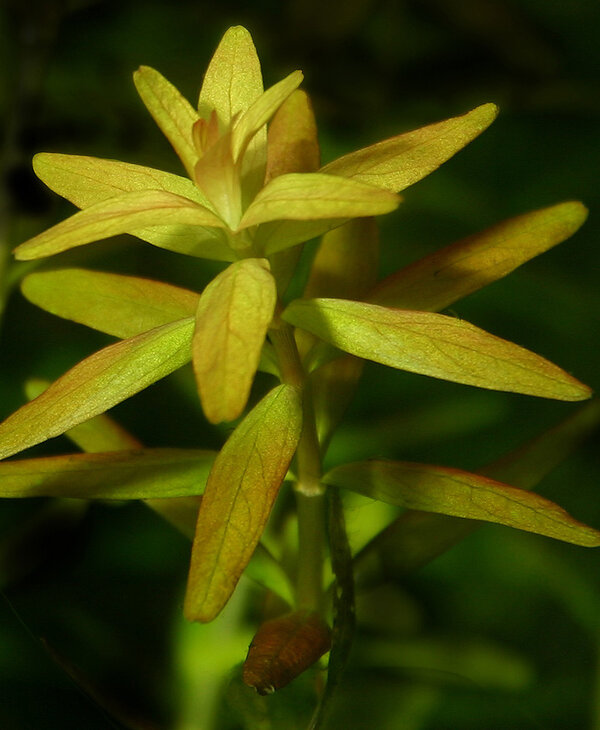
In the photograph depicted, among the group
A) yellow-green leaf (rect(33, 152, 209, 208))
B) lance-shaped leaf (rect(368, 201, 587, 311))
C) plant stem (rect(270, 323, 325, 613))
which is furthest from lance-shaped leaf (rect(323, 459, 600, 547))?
yellow-green leaf (rect(33, 152, 209, 208))

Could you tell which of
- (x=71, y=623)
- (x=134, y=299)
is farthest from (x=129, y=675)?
(x=134, y=299)

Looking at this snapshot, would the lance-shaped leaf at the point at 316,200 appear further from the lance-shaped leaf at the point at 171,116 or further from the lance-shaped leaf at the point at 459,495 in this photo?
the lance-shaped leaf at the point at 459,495

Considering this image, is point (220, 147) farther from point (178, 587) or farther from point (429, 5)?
point (429, 5)

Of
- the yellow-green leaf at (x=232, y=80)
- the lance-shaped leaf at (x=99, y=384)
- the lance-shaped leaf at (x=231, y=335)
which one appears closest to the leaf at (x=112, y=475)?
the lance-shaped leaf at (x=99, y=384)

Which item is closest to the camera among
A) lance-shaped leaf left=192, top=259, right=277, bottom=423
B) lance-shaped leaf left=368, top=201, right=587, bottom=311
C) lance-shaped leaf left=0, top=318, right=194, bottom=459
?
lance-shaped leaf left=192, top=259, right=277, bottom=423

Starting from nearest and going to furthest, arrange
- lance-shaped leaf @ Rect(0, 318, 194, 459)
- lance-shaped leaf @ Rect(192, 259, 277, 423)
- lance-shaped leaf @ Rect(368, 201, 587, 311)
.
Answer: lance-shaped leaf @ Rect(192, 259, 277, 423) < lance-shaped leaf @ Rect(0, 318, 194, 459) < lance-shaped leaf @ Rect(368, 201, 587, 311)

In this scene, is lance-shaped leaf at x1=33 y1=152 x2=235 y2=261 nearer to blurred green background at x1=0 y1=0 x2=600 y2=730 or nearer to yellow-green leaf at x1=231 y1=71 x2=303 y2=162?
yellow-green leaf at x1=231 y1=71 x2=303 y2=162
